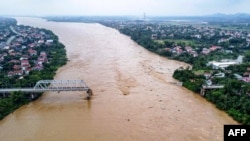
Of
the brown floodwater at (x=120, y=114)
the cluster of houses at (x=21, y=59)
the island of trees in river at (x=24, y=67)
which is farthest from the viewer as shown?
the cluster of houses at (x=21, y=59)

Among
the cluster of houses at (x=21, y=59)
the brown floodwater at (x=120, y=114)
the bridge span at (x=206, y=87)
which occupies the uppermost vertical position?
the cluster of houses at (x=21, y=59)

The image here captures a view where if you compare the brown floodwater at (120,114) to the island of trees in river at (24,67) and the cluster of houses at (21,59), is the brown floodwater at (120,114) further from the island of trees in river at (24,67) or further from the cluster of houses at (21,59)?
the cluster of houses at (21,59)

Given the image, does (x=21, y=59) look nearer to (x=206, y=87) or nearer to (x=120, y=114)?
(x=120, y=114)

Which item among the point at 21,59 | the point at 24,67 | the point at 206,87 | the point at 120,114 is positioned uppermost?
the point at 21,59

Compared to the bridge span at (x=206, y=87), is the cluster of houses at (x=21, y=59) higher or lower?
higher

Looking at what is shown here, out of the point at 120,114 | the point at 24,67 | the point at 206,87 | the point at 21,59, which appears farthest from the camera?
the point at 21,59

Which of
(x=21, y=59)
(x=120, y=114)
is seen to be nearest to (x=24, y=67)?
(x=21, y=59)

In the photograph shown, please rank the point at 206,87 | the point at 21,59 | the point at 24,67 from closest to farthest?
the point at 206,87 → the point at 24,67 → the point at 21,59

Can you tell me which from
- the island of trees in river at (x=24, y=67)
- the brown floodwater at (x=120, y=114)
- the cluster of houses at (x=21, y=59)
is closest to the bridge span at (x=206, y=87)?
the brown floodwater at (x=120, y=114)

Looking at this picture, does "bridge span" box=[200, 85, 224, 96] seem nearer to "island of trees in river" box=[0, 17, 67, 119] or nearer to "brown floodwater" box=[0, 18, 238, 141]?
"brown floodwater" box=[0, 18, 238, 141]

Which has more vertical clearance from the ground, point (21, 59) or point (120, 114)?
point (21, 59)

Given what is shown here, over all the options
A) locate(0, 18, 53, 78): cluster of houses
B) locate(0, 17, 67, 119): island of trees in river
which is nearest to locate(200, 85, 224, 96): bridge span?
locate(0, 17, 67, 119): island of trees in river

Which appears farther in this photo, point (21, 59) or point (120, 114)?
point (21, 59)
